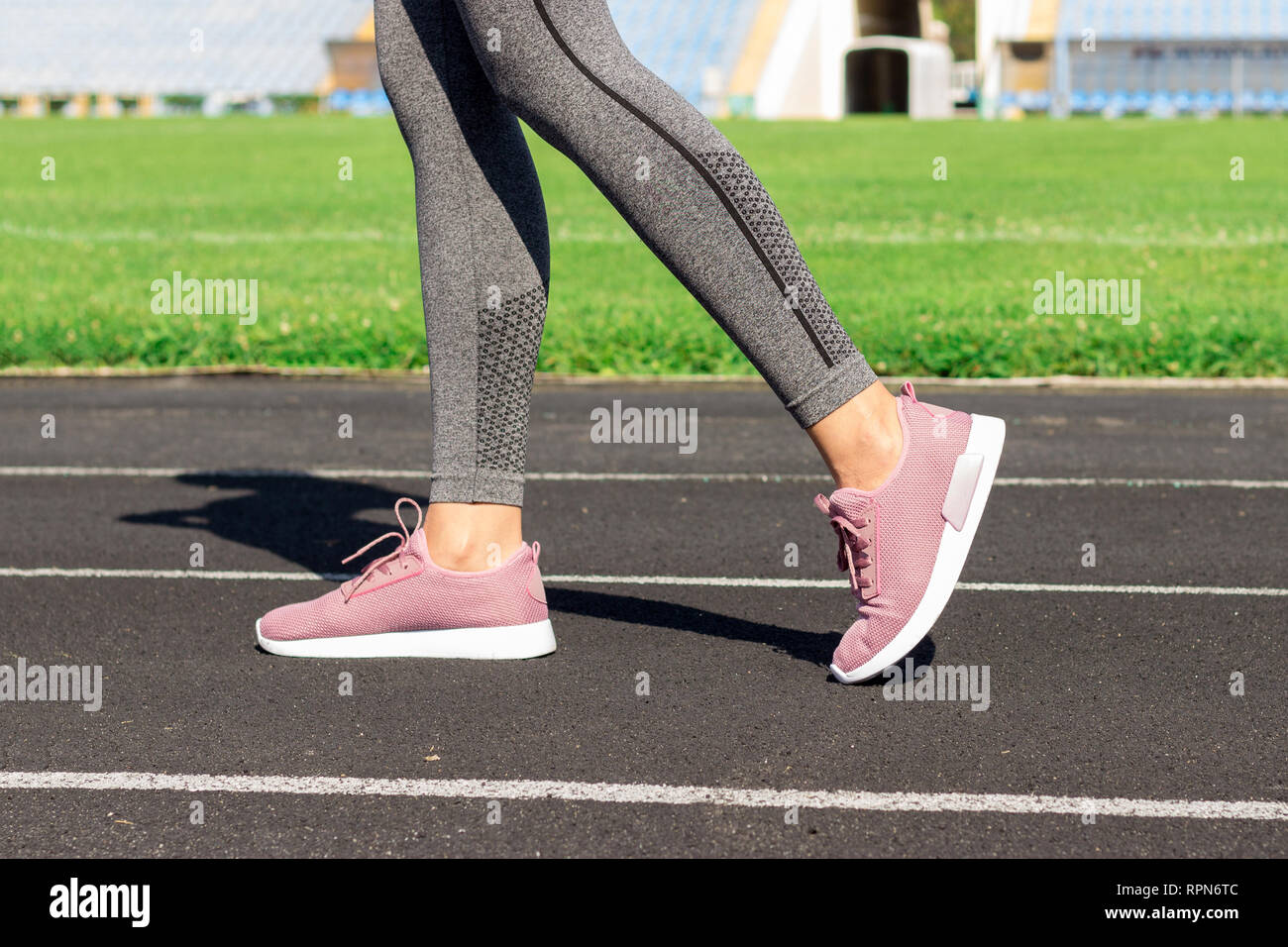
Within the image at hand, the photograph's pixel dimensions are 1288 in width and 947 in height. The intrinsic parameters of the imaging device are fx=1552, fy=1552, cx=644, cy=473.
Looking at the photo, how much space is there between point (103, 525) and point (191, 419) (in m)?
2.55

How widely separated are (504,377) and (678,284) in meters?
10.4

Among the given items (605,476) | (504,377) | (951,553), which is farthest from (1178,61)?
(951,553)

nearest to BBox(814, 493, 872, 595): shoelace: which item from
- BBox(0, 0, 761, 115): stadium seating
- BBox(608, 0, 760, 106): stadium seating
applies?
BBox(608, 0, 760, 106): stadium seating

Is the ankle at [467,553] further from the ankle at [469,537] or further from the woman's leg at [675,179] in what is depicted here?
the woman's leg at [675,179]

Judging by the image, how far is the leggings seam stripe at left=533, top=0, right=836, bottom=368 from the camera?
2861 mm

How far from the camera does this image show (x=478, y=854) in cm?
238

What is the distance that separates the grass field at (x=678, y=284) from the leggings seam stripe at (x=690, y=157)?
6.52m

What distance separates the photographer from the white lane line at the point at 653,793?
2518 mm

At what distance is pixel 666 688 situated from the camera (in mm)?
3195

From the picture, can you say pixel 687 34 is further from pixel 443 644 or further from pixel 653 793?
pixel 653 793

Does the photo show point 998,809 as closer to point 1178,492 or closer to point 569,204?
point 1178,492

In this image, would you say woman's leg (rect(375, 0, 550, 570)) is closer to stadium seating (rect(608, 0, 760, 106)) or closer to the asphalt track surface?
the asphalt track surface
